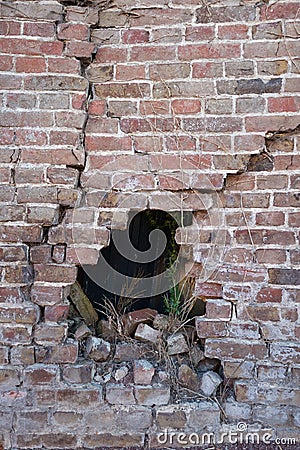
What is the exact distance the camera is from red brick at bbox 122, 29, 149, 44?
236 centimetres

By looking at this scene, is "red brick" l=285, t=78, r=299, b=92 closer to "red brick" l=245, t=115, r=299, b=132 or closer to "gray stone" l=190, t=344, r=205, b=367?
"red brick" l=245, t=115, r=299, b=132

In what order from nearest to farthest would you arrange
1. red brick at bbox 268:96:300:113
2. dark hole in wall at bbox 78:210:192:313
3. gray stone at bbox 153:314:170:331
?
red brick at bbox 268:96:300:113
gray stone at bbox 153:314:170:331
dark hole in wall at bbox 78:210:192:313

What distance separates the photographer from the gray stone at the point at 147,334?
247 centimetres

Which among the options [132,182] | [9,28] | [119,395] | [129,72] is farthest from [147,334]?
[9,28]

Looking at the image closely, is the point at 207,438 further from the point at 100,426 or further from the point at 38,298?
the point at 38,298

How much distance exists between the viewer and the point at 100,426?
235 cm

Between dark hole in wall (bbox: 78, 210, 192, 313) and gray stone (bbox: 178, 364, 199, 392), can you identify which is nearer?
gray stone (bbox: 178, 364, 199, 392)

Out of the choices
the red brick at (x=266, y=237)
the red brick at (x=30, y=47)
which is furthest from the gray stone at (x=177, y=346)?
the red brick at (x=30, y=47)

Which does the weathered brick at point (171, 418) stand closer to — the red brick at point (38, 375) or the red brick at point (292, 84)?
the red brick at point (38, 375)

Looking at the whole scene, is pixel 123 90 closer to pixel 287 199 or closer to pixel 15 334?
pixel 287 199

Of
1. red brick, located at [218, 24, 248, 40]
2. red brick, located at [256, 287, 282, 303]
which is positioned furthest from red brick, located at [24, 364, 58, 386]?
A: red brick, located at [218, 24, 248, 40]

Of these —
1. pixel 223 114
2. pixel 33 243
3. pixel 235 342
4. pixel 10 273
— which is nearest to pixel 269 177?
pixel 223 114

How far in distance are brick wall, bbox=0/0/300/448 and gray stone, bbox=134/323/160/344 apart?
0.80ft

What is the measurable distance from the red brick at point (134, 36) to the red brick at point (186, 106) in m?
0.35
